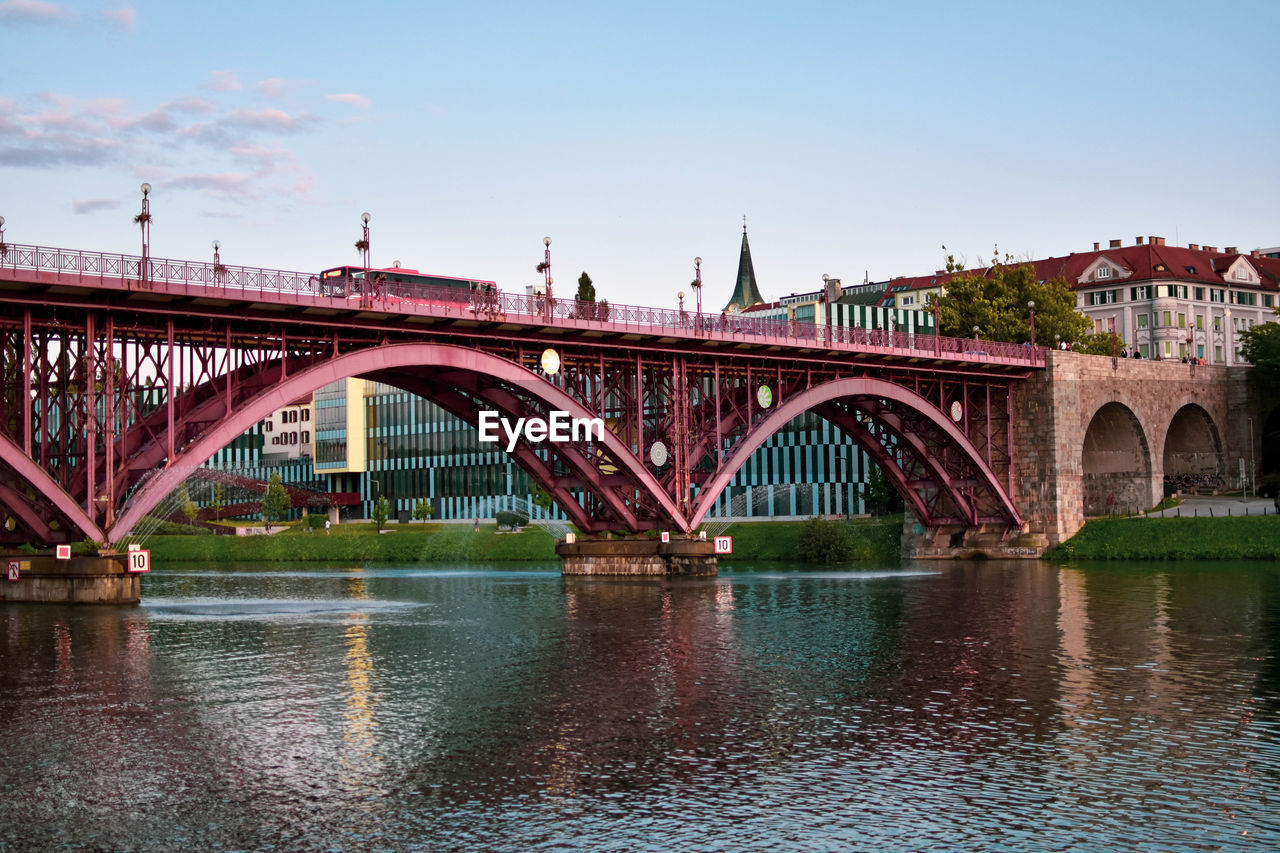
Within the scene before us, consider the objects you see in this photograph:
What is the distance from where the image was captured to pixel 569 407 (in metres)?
60.9

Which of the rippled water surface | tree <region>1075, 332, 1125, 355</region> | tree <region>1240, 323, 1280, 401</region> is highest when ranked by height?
tree <region>1075, 332, 1125, 355</region>

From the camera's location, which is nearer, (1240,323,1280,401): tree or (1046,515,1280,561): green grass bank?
(1046,515,1280,561): green grass bank

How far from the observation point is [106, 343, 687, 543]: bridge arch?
4894cm

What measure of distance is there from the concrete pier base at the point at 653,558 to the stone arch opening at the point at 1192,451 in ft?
154

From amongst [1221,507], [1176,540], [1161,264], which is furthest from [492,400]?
[1161,264]

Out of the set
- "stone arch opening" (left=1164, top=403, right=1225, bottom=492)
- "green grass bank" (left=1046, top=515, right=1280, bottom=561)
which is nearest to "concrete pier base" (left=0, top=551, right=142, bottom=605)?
"green grass bank" (left=1046, top=515, right=1280, bottom=561)

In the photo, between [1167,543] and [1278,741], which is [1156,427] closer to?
[1167,543]

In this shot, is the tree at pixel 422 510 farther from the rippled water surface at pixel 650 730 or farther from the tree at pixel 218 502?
the rippled water surface at pixel 650 730

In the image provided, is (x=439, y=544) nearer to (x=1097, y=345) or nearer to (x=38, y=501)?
(x=1097, y=345)

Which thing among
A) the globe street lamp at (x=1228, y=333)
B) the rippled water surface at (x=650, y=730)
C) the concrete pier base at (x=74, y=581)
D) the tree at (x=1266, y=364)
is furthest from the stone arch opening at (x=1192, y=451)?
the concrete pier base at (x=74, y=581)

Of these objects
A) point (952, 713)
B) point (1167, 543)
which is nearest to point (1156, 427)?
point (1167, 543)

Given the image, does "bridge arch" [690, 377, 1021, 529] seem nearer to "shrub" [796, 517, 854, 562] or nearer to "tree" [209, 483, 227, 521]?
"shrub" [796, 517, 854, 562]

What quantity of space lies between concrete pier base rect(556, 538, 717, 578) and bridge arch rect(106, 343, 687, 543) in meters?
1.05

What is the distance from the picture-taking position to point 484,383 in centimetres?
6244
